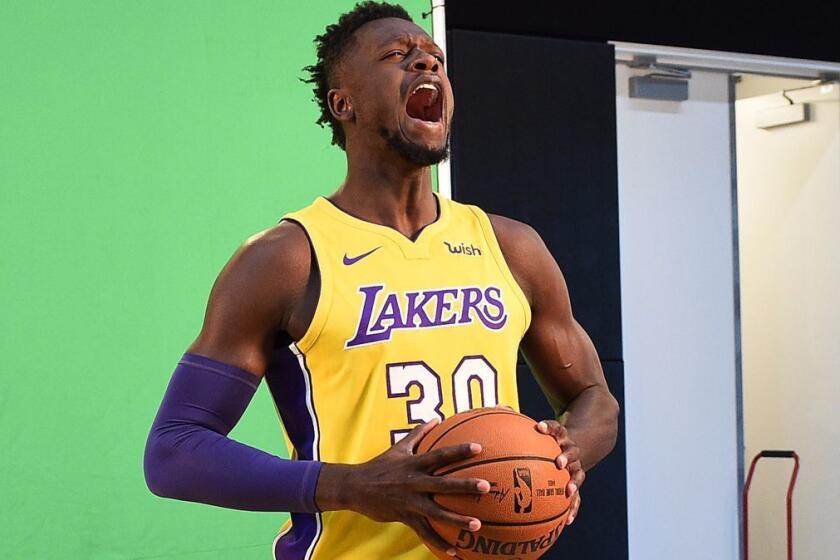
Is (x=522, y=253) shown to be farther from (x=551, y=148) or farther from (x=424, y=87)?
(x=551, y=148)

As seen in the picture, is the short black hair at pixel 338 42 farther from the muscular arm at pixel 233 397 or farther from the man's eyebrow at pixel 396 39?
the muscular arm at pixel 233 397

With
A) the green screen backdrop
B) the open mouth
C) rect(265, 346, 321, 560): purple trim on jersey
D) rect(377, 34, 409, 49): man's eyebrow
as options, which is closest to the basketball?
rect(265, 346, 321, 560): purple trim on jersey

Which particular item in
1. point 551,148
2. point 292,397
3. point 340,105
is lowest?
point 292,397

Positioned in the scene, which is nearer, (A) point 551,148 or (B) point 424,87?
(B) point 424,87

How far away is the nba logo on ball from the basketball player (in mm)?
74

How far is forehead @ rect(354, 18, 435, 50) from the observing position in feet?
7.03

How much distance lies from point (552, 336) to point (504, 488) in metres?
0.52

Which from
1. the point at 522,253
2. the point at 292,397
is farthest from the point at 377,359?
the point at 522,253

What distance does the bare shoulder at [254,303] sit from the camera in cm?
191

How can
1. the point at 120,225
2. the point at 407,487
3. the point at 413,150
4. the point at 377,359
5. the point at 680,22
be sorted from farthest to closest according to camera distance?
1. the point at 680,22
2. the point at 120,225
3. the point at 413,150
4. the point at 377,359
5. the point at 407,487

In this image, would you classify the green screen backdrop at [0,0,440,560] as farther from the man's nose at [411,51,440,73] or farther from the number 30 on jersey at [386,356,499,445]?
the number 30 on jersey at [386,356,499,445]

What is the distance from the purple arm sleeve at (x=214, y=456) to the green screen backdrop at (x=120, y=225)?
4.35 ft

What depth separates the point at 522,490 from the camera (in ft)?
5.69

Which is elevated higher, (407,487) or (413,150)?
(413,150)
